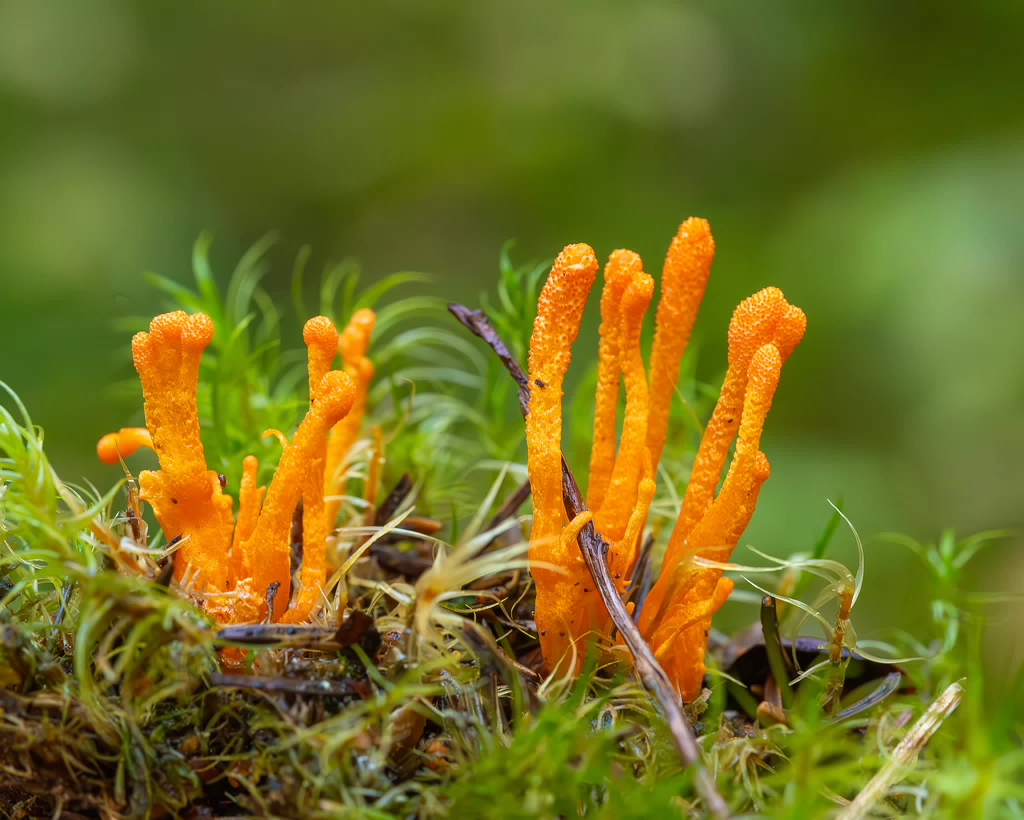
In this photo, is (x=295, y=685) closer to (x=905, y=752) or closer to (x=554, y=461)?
(x=554, y=461)

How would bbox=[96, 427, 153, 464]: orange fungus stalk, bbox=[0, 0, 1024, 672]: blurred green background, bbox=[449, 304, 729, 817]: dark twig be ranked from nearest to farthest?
bbox=[449, 304, 729, 817]: dark twig
bbox=[96, 427, 153, 464]: orange fungus stalk
bbox=[0, 0, 1024, 672]: blurred green background

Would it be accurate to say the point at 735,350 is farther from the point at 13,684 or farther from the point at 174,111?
the point at 174,111

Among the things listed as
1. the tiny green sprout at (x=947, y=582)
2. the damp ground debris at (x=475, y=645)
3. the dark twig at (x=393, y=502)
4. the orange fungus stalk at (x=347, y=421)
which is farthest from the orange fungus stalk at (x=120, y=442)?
the tiny green sprout at (x=947, y=582)

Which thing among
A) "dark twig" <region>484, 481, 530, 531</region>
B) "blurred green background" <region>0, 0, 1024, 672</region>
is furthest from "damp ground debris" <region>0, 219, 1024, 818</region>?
"blurred green background" <region>0, 0, 1024, 672</region>

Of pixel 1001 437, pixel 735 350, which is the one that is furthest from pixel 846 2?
pixel 735 350

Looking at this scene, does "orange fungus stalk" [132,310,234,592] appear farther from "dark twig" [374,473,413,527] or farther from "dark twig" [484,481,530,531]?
"dark twig" [484,481,530,531]

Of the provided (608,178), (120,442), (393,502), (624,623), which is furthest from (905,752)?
(608,178)
